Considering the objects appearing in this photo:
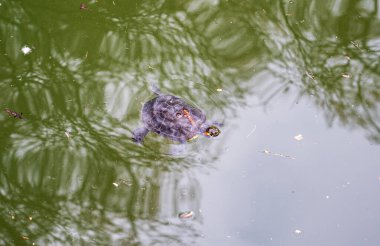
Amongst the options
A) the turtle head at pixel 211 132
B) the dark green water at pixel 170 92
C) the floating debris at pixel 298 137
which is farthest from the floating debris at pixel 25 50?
the floating debris at pixel 298 137

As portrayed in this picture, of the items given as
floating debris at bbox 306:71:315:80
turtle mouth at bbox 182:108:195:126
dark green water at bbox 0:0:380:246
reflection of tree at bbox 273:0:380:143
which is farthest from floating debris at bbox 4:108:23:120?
floating debris at bbox 306:71:315:80

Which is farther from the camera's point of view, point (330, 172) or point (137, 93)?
point (137, 93)

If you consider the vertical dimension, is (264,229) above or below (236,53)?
below

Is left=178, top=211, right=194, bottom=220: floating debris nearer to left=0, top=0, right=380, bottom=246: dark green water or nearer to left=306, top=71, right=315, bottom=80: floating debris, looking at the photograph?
left=0, top=0, right=380, bottom=246: dark green water

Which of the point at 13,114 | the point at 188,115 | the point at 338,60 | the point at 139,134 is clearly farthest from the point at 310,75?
the point at 13,114

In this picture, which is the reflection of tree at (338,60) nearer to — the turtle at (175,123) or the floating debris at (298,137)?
the floating debris at (298,137)

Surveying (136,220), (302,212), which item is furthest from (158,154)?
(302,212)

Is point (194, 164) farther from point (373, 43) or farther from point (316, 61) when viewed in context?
point (373, 43)
